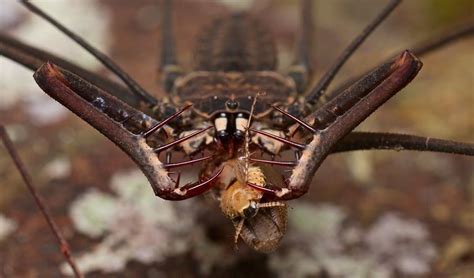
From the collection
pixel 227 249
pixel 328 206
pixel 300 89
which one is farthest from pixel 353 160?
pixel 227 249

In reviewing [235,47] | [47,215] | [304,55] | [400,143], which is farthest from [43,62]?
[304,55]

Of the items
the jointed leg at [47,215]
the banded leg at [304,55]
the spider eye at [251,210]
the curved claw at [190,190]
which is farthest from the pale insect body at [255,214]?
the banded leg at [304,55]

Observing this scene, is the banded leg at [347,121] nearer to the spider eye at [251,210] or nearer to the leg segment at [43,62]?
the spider eye at [251,210]

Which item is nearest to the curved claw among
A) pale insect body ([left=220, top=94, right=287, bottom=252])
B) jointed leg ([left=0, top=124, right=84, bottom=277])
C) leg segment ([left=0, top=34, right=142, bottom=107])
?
pale insect body ([left=220, top=94, right=287, bottom=252])

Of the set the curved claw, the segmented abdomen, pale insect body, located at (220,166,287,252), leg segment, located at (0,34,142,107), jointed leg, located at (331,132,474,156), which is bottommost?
pale insect body, located at (220,166,287,252)

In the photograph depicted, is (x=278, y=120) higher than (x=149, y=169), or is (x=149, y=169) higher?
(x=278, y=120)

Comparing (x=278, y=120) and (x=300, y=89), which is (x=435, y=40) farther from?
(x=278, y=120)

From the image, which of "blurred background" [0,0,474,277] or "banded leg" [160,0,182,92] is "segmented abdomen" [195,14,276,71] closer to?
"banded leg" [160,0,182,92]
